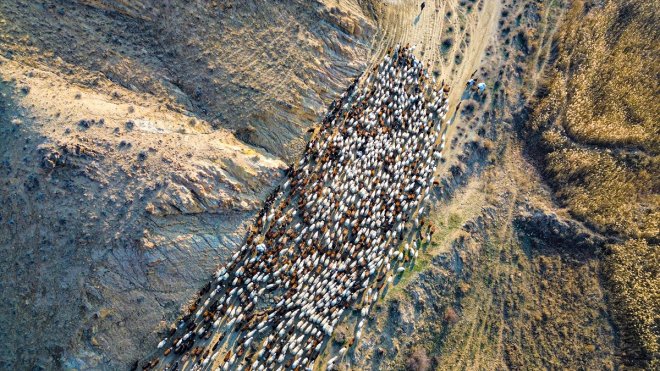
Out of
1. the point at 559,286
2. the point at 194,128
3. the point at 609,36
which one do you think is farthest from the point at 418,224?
the point at 609,36

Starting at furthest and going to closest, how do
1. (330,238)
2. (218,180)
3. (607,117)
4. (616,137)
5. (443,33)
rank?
(443,33) → (607,117) → (616,137) → (330,238) → (218,180)

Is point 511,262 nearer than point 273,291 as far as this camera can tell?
No

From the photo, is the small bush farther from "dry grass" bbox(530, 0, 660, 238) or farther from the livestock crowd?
"dry grass" bbox(530, 0, 660, 238)

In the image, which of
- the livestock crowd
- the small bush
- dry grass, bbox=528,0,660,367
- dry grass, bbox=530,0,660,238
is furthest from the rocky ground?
dry grass, bbox=530,0,660,238

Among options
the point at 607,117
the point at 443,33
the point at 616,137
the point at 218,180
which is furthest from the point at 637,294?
the point at 218,180

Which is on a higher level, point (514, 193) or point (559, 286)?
point (514, 193)

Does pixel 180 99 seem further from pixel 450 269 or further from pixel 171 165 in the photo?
pixel 450 269

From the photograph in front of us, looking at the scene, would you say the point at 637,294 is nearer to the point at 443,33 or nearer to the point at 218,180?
the point at 443,33
